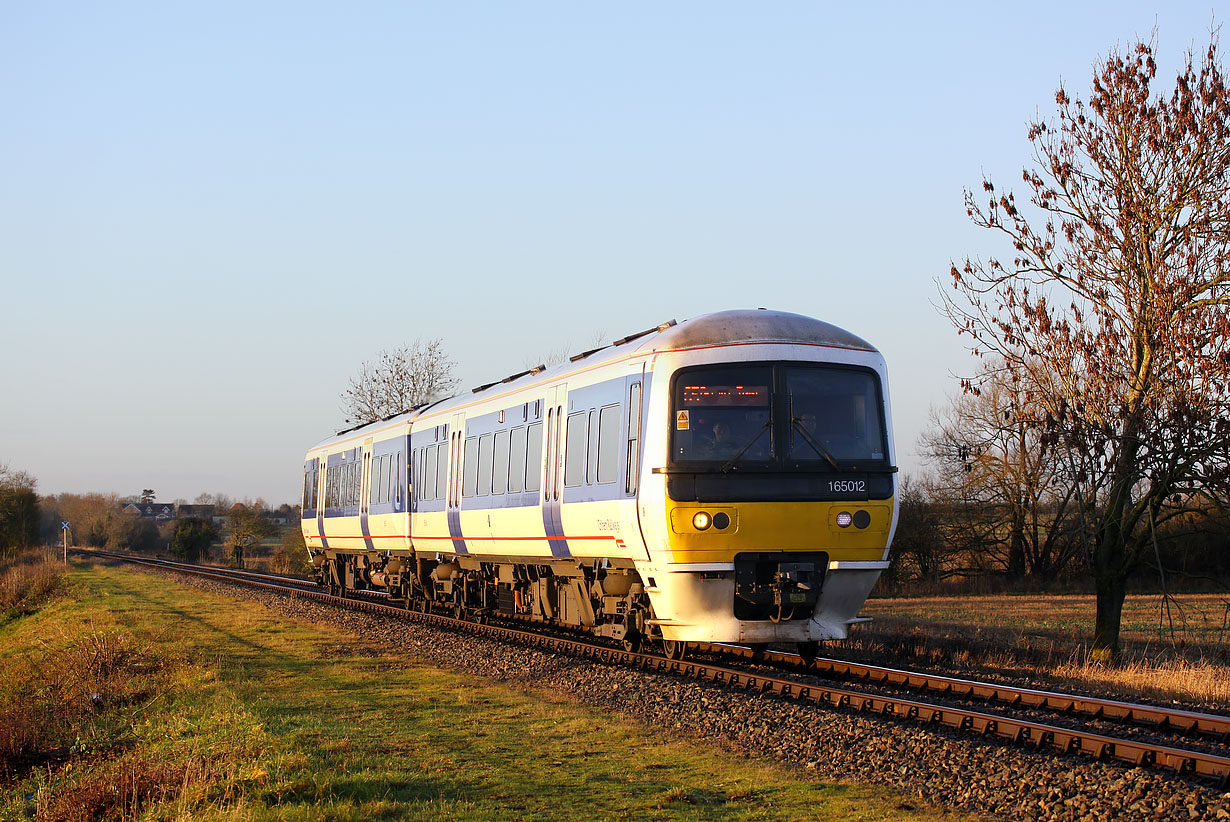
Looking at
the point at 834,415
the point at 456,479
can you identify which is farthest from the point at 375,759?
the point at 456,479

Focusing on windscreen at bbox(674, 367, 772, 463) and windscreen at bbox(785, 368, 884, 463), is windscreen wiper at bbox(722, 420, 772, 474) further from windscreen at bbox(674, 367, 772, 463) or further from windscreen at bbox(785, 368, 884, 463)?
windscreen at bbox(785, 368, 884, 463)

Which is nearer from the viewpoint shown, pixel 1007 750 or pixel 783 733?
pixel 1007 750

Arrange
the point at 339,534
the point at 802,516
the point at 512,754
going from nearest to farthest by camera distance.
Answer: the point at 512,754
the point at 802,516
the point at 339,534

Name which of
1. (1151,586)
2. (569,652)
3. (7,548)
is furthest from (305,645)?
(7,548)

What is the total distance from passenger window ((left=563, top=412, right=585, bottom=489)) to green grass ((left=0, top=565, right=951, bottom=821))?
8.43 feet

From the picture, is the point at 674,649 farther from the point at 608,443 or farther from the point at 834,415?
the point at 834,415

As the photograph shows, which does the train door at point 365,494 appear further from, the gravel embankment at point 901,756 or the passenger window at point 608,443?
the passenger window at point 608,443

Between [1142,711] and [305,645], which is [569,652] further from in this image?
[1142,711]

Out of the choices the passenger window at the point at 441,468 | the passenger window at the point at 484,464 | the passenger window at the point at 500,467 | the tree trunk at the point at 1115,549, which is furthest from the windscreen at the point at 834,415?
the passenger window at the point at 441,468

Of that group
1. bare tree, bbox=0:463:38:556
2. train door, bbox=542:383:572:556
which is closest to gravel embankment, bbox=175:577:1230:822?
train door, bbox=542:383:572:556

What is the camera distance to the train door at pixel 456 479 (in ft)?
62.1

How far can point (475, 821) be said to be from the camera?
6922 mm

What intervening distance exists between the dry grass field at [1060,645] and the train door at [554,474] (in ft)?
13.5

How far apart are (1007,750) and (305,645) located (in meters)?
12.0
